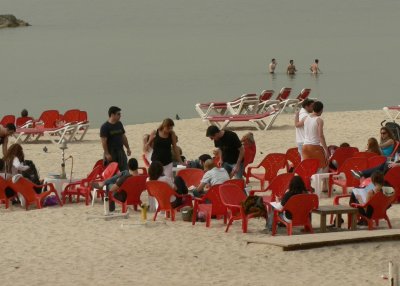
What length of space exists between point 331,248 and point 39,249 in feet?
10.5

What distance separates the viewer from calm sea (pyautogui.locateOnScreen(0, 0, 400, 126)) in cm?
5138

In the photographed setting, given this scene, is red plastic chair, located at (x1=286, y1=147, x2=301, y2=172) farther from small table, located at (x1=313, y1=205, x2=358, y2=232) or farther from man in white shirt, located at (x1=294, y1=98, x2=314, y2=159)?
small table, located at (x1=313, y1=205, x2=358, y2=232)

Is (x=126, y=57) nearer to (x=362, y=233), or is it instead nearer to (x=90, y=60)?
(x=90, y=60)

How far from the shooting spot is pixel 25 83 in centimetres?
6025

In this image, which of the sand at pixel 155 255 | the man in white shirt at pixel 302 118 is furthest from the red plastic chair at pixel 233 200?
the man in white shirt at pixel 302 118

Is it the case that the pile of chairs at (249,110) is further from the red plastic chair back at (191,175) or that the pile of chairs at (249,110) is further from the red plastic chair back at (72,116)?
the red plastic chair back at (191,175)

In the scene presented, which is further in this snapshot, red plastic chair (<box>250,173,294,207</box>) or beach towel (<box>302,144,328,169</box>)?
beach towel (<box>302,144,328,169</box>)

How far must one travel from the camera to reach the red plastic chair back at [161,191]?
15891mm

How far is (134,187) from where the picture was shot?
54.6 feet

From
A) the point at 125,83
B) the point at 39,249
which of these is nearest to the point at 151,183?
the point at 39,249

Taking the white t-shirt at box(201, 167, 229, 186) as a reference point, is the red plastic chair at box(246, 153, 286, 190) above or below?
above

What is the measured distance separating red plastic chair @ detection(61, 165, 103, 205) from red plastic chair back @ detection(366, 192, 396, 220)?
4.27m

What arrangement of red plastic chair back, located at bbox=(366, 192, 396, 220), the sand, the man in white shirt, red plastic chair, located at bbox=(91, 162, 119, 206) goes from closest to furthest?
the sand, red plastic chair back, located at bbox=(366, 192, 396, 220), red plastic chair, located at bbox=(91, 162, 119, 206), the man in white shirt

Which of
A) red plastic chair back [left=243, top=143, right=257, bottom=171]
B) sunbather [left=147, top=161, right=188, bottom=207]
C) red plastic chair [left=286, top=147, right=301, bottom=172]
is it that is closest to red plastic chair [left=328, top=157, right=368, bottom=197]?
red plastic chair [left=286, top=147, right=301, bottom=172]
